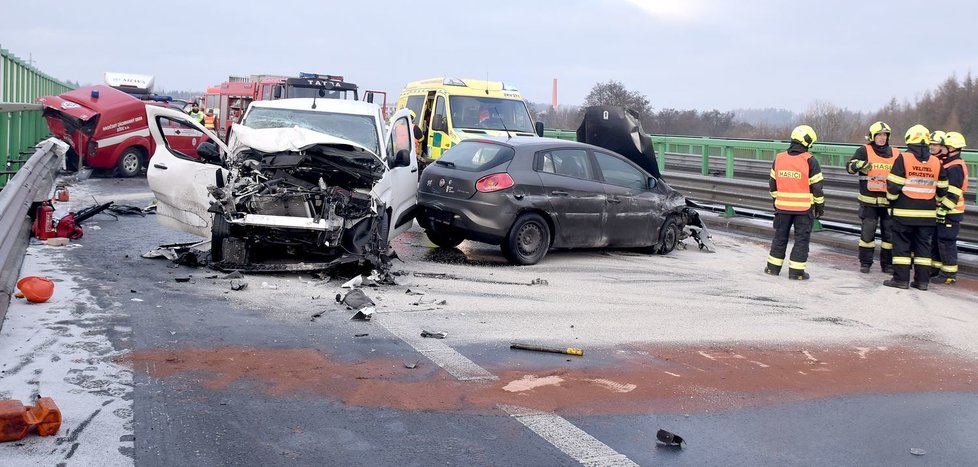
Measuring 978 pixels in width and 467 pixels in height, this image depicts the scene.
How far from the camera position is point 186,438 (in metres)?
4.96

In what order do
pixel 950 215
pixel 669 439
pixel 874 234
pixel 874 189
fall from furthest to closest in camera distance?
pixel 874 234, pixel 874 189, pixel 950 215, pixel 669 439

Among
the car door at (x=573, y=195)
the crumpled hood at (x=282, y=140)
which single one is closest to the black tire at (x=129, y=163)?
the crumpled hood at (x=282, y=140)

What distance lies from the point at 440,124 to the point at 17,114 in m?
7.88

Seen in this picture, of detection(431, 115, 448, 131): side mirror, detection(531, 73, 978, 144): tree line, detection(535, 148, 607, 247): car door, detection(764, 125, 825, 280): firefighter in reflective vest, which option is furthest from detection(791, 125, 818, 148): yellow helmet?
detection(531, 73, 978, 144): tree line

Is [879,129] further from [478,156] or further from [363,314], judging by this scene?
[363,314]

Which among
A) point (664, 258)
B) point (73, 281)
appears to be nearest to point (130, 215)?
point (73, 281)

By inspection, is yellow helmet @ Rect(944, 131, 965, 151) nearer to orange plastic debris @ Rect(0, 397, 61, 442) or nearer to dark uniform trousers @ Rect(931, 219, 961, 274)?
dark uniform trousers @ Rect(931, 219, 961, 274)

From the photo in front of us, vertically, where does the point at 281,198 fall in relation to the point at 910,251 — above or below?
above

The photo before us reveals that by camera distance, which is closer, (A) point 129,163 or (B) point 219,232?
(B) point 219,232

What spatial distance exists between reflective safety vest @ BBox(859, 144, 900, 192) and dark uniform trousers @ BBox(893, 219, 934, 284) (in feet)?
3.76

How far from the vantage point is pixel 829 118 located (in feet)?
116

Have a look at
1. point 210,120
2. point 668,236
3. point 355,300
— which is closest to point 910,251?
point 668,236

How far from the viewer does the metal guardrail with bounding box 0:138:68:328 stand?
290 inches

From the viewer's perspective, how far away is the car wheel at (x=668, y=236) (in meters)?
13.2
